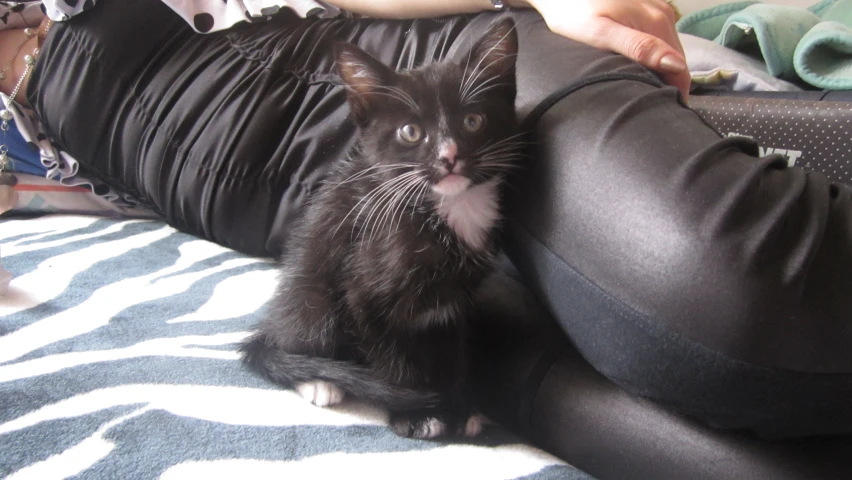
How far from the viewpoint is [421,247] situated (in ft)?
2.49

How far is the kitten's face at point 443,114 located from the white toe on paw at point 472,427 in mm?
326

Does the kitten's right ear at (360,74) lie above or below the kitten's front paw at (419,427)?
above

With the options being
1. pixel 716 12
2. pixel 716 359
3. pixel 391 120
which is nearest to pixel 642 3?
pixel 391 120

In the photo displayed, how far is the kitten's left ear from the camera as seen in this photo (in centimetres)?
77

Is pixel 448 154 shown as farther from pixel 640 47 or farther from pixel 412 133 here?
pixel 640 47

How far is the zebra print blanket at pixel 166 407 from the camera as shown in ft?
2.06

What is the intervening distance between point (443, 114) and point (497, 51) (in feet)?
0.43

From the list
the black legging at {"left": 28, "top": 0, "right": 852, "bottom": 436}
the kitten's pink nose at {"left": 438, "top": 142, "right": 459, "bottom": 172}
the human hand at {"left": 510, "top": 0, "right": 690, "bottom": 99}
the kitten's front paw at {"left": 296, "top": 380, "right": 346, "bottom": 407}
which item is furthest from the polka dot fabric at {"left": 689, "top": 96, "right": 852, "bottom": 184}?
the kitten's front paw at {"left": 296, "top": 380, "right": 346, "bottom": 407}

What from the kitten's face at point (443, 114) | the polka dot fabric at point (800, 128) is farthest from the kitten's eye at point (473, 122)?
the polka dot fabric at point (800, 128)

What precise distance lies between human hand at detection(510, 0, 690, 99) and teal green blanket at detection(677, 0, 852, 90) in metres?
0.55

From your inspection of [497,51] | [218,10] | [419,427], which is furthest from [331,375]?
[218,10]

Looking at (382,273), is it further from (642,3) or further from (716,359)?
(642,3)

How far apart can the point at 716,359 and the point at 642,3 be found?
64cm

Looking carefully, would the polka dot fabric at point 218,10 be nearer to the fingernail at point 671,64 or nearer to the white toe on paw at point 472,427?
the fingernail at point 671,64
